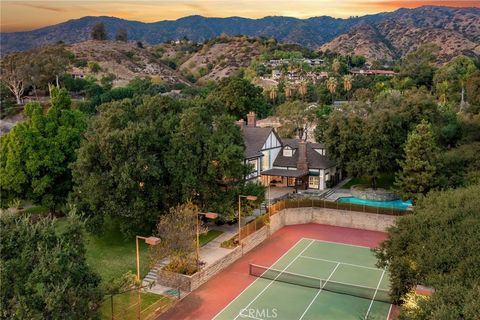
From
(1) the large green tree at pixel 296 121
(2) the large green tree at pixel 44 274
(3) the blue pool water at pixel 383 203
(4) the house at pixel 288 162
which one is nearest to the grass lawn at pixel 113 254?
(2) the large green tree at pixel 44 274

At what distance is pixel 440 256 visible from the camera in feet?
58.4

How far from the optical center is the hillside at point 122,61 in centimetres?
13688

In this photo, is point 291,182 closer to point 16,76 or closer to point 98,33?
point 16,76

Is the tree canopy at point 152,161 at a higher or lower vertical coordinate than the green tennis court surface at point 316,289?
higher

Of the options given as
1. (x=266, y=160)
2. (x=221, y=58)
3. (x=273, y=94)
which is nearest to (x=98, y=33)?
(x=221, y=58)

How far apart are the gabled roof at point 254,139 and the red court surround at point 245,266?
10626mm

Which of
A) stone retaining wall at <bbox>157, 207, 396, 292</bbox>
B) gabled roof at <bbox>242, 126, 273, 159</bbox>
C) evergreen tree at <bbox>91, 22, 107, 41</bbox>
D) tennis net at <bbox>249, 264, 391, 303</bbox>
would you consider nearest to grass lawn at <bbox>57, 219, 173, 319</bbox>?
stone retaining wall at <bbox>157, 207, 396, 292</bbox>

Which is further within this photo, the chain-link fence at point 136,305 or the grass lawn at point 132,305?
the grass lawn at point 132,305

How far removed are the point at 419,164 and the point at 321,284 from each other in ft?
54.4

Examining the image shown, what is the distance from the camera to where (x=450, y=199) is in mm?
21859

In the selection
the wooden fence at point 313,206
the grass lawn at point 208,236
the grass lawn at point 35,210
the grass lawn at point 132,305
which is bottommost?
the grass lawn at point 208,236

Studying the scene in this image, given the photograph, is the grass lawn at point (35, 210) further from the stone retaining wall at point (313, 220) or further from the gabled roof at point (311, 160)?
the gabled roof at point (311, 160)

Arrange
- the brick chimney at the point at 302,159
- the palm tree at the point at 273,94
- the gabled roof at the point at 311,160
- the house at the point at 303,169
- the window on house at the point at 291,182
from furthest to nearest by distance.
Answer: the palm tree at the point at 273,94
the window on house at the point at 291,182
the gabled roof at the point at 311,160
the brick chimney at the point at 302,159
the house at the point at 303,169

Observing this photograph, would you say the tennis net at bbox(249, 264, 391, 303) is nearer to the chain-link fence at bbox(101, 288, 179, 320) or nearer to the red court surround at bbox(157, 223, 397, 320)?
the red court surround at bbox(157, 223, 397, 320)
